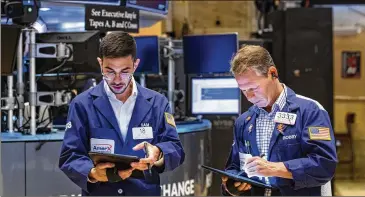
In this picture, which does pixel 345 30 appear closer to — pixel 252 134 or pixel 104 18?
pixel 104 18

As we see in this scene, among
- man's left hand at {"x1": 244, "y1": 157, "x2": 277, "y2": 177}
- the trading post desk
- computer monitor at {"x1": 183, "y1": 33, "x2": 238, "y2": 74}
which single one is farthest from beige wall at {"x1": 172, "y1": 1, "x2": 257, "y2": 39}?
man's left hand at {"x1": 244, "y1": 157, "x2": 277, "y2": 177}

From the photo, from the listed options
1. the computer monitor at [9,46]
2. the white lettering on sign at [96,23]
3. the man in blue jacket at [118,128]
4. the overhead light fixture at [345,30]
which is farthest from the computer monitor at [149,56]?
the overhead light fixture at [345,30]

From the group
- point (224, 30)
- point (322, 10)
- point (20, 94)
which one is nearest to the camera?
point (20, 94)

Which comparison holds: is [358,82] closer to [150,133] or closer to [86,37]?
[86,37]

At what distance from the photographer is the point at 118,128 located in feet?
9.26

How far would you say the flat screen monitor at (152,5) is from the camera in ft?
20.4

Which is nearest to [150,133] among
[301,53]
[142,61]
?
[142,61]

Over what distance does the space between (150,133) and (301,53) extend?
510 centimetres

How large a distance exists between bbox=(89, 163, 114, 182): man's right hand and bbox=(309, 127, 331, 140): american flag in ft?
2.74

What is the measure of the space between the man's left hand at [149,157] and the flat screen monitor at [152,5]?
11.6ft

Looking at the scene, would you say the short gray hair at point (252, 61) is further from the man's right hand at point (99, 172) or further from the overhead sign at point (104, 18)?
the overhead sign at point (104, 18)

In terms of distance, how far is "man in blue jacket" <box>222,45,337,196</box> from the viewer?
258 centimetres

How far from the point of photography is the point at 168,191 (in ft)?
16.8

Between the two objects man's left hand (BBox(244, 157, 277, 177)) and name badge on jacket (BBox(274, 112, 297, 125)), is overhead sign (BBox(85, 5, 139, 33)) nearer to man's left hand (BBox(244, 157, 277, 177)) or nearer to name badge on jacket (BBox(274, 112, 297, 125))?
name badge on jacket (BBox(274, 112, 297, 125))
